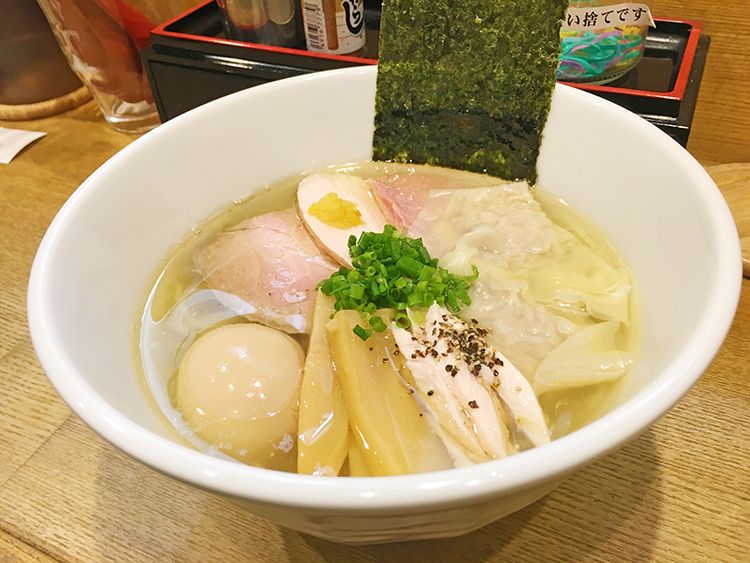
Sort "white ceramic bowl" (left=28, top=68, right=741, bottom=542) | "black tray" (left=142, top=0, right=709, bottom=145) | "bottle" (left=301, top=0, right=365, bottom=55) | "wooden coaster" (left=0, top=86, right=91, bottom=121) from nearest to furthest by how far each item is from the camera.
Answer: "white ceramic bowl" (left=28, top=68, right=741, bottom=542) < "black tray" (left=142, top=0, right=709, bottom=145) < "bottle" (left=301, top=0, right=365, bottom=55) < "wooden coaster" (left=0, top=86, right=91, bottom=121)

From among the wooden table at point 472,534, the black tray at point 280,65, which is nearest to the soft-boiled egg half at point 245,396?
the wooden table at point 472,534

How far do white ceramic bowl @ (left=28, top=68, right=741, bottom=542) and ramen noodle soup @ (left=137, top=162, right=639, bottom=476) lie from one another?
58mm

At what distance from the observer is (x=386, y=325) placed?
3.02ft

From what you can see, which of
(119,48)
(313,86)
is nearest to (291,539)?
(313,86)

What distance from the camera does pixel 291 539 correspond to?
34.3 inches

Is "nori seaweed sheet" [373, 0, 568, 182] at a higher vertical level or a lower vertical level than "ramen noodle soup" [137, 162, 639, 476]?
higher

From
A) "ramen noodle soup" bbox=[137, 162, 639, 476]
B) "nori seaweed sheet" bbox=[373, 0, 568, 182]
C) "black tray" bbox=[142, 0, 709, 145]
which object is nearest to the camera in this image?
"ramen noodle soup" bbox=[137, 162, 639, 476]

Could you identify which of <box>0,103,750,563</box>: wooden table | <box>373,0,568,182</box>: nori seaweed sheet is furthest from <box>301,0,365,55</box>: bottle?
<box>0,103,750,563</box>: wooden table

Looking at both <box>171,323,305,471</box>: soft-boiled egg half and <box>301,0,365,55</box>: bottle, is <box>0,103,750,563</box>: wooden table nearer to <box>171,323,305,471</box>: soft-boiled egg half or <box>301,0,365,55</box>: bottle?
<box>171,323,305,471</box>: soft-boiled egg half

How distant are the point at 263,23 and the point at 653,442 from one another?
1.30m

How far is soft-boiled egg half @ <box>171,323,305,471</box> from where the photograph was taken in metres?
0.87

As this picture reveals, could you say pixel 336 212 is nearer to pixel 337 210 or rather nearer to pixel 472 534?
pixel 337 210

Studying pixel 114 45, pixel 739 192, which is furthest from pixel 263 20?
pixel 739 192

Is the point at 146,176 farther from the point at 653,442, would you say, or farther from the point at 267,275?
the point at 653,442
